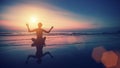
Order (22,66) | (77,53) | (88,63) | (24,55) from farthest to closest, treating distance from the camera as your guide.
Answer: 1. (77,53)
2. (24,55)
3. (88,63)
4. (22,66)

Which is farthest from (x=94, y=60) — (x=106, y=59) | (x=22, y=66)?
(x=22, y=66)

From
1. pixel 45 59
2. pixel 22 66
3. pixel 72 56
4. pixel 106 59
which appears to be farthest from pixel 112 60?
pixel 22 66

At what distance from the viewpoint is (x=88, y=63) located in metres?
14.1

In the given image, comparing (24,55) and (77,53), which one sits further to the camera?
(77,53)

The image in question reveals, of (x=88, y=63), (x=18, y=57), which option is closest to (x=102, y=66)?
(x=88, y=63)

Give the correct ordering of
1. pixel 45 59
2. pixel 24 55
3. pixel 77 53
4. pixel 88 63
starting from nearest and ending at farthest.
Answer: pixel 88 63
pixel 45 59
pixel 24 55
pixel 77 53

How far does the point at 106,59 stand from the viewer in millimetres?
14836

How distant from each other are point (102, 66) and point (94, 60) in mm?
1718

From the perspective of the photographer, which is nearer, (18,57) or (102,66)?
(102,66)

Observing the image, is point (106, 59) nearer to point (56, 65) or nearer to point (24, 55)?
point (56, 65)

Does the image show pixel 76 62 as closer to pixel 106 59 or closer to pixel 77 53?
pixel 106 59

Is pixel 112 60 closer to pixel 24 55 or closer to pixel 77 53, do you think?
pixel 77 53

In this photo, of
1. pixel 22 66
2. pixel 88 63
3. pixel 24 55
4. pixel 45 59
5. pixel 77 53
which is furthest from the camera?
pixel 77 53

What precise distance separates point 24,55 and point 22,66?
3.37m
